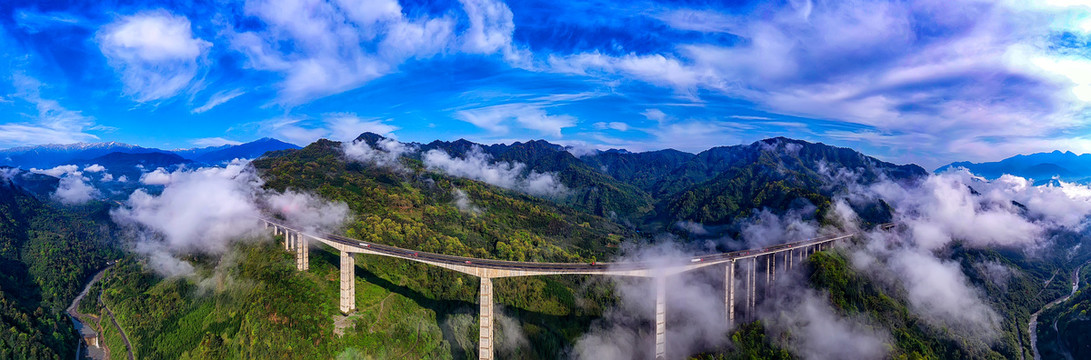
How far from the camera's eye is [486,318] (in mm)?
72625

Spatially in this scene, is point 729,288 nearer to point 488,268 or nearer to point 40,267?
point 488,268

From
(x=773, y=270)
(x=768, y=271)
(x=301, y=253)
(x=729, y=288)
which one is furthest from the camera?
(x=773, y=270)

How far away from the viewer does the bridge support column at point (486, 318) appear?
7188cm

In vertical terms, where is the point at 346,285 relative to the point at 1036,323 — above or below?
above

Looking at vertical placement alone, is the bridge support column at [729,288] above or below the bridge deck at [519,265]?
below

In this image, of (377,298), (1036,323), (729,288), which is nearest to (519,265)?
(377,298)

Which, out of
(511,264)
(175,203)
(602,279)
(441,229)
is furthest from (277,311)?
(175,203)

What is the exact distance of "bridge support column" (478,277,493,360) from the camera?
71.9 metres

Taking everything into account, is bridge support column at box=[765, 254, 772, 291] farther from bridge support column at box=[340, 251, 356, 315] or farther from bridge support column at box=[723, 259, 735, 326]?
bridge support column at box=[340, 251, 356, 315]

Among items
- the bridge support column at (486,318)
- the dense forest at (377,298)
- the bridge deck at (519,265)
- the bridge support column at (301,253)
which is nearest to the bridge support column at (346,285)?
the dense forest at (377,298)

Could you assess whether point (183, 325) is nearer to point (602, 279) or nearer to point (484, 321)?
point (484, 321)

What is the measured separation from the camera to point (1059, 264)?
186 metres

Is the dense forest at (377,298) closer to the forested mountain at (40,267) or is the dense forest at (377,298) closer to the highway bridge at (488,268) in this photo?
the forested mountain at (40,267)

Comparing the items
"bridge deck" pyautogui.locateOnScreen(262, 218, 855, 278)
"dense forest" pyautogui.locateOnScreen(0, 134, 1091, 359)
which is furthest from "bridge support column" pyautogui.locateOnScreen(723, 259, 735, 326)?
"dense forest" pyautogui.locateOnScreen(0, 134, 1091, 359)
